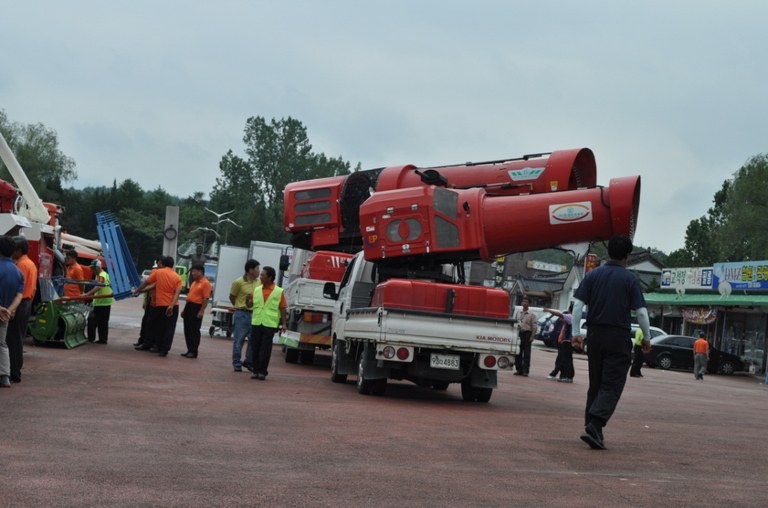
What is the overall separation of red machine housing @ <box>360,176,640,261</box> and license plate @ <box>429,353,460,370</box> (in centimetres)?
202

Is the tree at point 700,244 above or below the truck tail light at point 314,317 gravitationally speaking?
above

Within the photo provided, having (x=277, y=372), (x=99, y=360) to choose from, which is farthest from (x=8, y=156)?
(x=277, y=372)

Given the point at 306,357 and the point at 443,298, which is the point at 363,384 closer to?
the point at 443,298

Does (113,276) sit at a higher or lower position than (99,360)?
higher

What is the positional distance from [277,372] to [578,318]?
27.1 ft

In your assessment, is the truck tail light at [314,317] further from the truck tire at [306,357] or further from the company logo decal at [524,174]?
the company logo decal at [524,174]

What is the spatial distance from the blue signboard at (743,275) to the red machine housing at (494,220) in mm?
28618

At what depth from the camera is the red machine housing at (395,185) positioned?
16000mm

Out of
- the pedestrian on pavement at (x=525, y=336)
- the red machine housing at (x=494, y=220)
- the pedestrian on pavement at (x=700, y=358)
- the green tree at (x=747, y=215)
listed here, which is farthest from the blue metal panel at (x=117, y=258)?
the green tree at (x=747, y=215)

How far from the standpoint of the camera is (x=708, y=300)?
43000 millimetres

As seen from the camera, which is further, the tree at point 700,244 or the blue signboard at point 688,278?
the tree at point 700,244

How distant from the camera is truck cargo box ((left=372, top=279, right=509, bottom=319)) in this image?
12773mm

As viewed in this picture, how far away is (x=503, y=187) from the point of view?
53.6 feet

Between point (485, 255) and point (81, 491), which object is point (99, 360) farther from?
point (81, 491)
